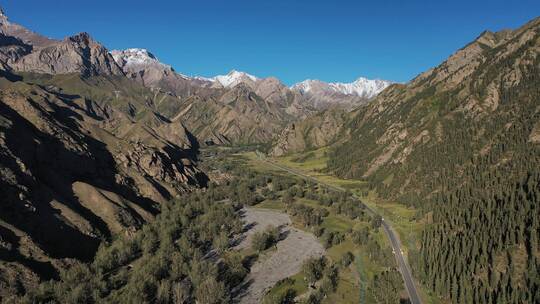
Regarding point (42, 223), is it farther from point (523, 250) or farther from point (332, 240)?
point (523, 250)

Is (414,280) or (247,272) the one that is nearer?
(414,280)

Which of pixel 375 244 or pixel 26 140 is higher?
pixel 26 140

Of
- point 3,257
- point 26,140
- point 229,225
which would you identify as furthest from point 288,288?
point 26,140

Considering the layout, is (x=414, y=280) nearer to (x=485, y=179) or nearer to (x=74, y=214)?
(x=485, y=179)

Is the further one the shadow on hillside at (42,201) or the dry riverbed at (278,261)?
the shadow on hillside at (42,201)

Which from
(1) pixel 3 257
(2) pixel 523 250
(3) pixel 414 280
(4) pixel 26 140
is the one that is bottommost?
(1) pixel 3 257

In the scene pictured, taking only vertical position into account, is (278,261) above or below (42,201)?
below

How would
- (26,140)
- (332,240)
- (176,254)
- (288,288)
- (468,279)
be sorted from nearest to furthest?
(468,279) < (288,288) < (176,254) < (332,240) < (26,140)

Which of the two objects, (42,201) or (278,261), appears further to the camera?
(42,201)

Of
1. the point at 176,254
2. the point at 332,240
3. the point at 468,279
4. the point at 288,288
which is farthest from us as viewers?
the point at 332,240

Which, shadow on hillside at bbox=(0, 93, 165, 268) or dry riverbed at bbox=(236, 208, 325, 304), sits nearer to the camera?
dry riverbed at bbox=(236, 208, 325, 304)
